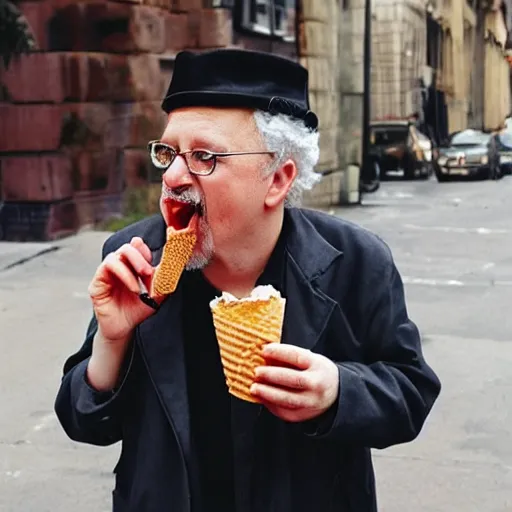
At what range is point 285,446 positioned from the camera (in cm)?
211

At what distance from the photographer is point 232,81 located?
204cm

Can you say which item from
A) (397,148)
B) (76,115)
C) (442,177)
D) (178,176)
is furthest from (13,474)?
(397,148)

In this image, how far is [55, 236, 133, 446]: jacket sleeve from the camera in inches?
85.0

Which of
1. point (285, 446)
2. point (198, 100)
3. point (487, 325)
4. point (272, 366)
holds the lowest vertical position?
point (487, 325)

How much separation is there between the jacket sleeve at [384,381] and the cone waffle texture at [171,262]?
36 cm

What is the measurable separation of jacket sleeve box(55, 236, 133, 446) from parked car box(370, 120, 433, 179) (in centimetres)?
2782

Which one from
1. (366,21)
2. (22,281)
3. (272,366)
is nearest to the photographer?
(272,366)

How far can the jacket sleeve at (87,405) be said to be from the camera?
2160mm

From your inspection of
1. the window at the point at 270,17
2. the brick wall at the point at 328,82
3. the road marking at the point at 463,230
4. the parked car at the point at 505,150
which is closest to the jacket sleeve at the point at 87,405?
the road marking at the point at 463,230

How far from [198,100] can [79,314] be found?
691 centimetres

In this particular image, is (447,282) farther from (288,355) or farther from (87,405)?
(288,355)

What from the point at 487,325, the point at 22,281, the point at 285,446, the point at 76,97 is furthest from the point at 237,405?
the point at 76,97

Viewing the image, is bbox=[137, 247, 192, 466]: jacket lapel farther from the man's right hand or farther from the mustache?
the mustache

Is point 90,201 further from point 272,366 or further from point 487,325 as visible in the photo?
point 272,366
